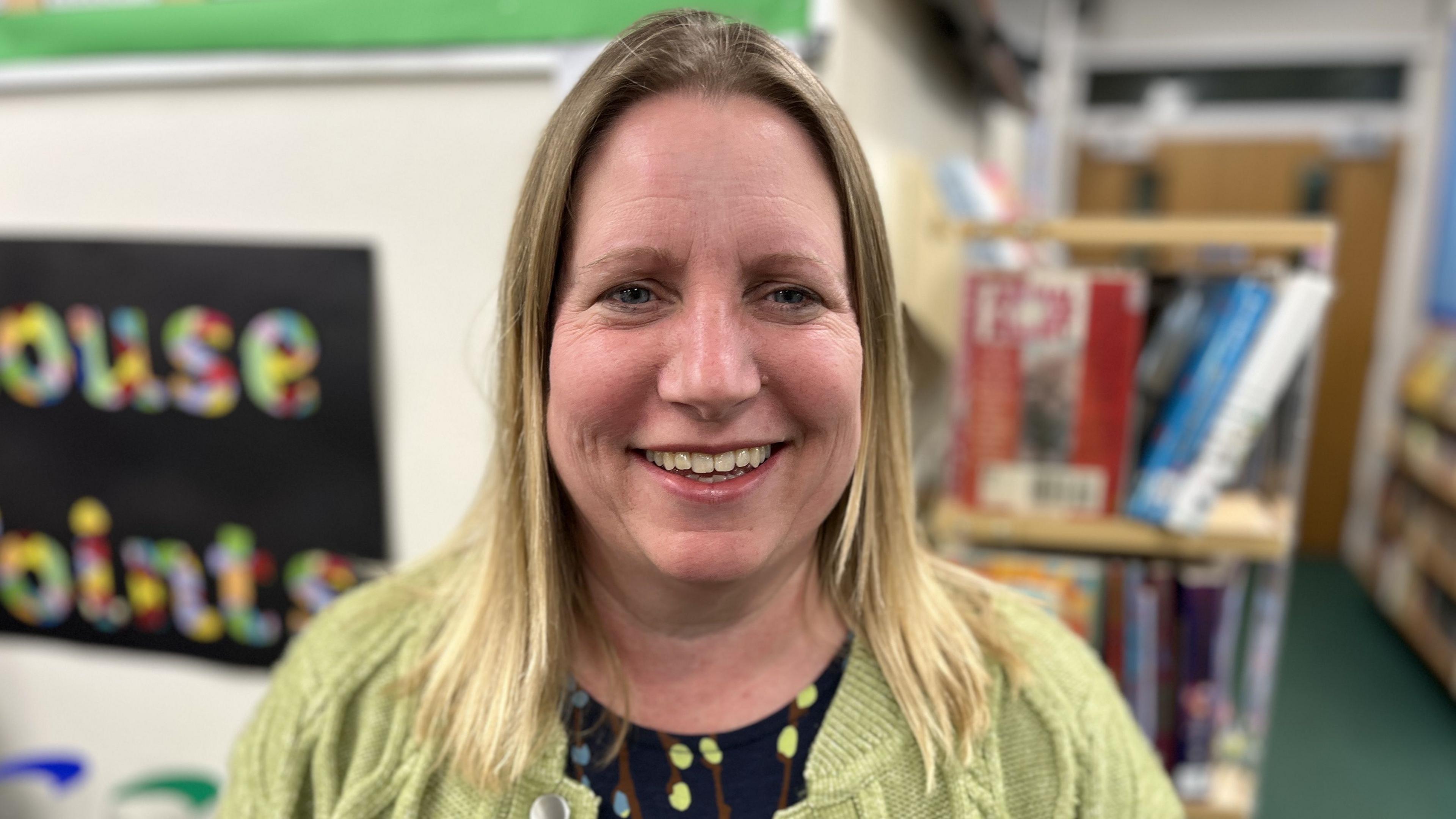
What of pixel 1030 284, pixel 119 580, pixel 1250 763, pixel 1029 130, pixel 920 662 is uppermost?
pixel 1029 130

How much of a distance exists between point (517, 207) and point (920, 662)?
0.52m

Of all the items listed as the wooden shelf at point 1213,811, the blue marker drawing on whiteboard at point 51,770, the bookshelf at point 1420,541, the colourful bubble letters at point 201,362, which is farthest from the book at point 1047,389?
the bookshelf at point 1420,541

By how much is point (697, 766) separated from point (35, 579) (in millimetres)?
1562

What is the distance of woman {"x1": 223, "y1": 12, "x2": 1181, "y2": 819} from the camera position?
0.67 m

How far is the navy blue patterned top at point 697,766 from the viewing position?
0.76 metres

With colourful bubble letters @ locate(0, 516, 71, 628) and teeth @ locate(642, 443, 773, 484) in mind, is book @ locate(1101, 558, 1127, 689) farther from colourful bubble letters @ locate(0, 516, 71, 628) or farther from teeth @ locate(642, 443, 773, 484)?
colourful bubble letters @ locate(0, 516, 71, 628)

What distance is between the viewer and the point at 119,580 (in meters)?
1.65

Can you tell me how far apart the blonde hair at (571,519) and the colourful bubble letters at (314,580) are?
75 cm

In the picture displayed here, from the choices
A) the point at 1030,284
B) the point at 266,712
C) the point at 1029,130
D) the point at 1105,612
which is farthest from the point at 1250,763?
the point at 1029,130

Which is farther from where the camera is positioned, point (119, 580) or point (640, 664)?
point (119, 580)

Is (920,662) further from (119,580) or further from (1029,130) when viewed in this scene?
(1029,130)

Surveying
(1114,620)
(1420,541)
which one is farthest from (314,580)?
(1420,541)

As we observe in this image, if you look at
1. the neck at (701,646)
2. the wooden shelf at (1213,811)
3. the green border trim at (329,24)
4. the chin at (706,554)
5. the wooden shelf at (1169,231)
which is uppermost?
the green border trim at (329,24)

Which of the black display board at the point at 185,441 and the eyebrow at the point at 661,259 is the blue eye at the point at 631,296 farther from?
the black display board at the point at 185,441
